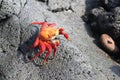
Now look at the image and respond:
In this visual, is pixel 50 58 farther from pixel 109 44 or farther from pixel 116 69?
pixel 109 44

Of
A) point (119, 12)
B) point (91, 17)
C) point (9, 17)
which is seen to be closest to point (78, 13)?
point (91, 17)

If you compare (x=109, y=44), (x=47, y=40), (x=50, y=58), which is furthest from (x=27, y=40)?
(x=109, y=44)

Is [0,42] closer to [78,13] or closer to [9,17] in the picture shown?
[9,17]

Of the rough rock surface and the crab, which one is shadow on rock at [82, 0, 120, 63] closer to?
the rough rock surface

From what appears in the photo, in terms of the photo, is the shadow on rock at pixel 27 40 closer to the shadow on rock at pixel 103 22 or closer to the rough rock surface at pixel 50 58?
the rough rock surface at pixel 50 58

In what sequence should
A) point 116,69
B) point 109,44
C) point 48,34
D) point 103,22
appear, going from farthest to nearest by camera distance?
1. point 103,22
2. point 109,44
3. point 116,69
4. point 48,34

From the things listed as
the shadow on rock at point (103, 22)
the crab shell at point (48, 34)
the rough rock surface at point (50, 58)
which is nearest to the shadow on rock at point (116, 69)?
the rough rock surface at point (50, 58)

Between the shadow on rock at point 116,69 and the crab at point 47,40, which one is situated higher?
the crab at point 47,40

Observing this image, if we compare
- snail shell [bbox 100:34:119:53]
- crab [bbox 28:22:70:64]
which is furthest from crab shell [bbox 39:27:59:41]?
snail shell [bbox 100:34:119:53]
